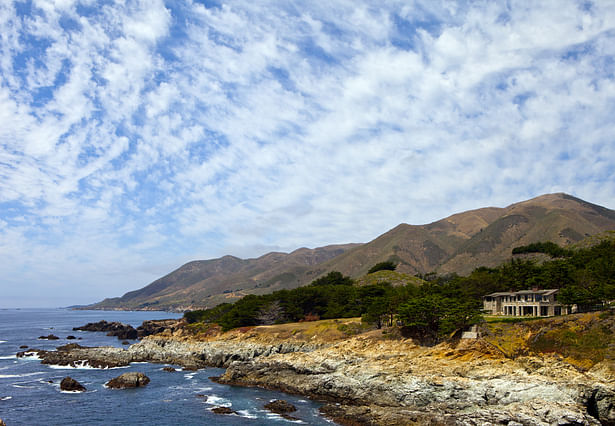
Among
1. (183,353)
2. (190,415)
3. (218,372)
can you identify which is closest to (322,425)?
(190,415)

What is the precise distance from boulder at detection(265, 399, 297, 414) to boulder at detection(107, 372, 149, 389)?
22.7m

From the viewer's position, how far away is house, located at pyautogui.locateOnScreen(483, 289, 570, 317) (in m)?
66.4

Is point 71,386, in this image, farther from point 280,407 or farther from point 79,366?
point 280,407

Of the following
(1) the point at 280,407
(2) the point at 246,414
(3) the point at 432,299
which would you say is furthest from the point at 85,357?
(3) the point at 432,299

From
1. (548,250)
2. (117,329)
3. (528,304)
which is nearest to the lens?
(528,304)

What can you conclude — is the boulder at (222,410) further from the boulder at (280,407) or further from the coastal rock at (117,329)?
the coastal rock at (117,329)

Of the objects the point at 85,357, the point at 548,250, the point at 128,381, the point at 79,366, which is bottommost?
the point at 79,366

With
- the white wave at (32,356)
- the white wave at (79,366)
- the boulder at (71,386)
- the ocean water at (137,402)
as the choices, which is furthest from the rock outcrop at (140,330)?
the boulder at (71,386)

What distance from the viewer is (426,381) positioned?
1895 inches

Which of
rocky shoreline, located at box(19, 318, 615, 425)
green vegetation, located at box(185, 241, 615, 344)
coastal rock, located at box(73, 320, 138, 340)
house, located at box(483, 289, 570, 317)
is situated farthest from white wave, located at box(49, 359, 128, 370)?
house, located at box(483, 289, 570, 317)

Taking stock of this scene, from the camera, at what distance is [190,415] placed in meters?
46.6

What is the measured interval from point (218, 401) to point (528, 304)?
5112cm

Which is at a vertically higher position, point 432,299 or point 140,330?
point 432,299

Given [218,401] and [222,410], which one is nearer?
[222,410]
